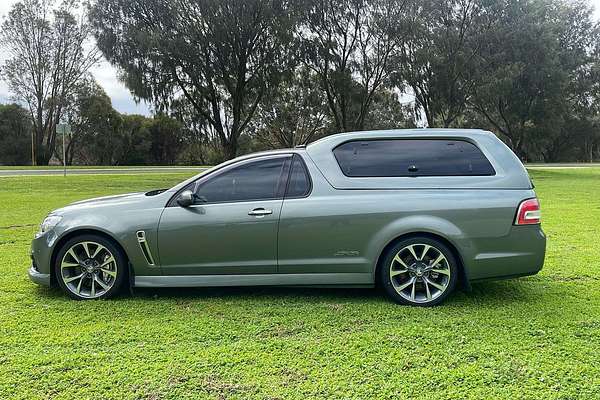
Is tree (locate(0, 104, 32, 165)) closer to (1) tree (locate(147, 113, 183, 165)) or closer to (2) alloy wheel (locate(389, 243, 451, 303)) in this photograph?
(1) tree (locate(147, 113, 183, 165))

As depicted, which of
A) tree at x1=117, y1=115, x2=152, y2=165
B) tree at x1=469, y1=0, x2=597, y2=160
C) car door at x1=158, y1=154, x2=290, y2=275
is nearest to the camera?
car door at x1=158, y1=154, x2=290, y2=275

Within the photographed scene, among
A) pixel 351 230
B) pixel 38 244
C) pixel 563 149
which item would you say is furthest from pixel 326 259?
pixel 563 149

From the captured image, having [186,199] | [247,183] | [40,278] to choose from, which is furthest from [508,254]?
[40,278]

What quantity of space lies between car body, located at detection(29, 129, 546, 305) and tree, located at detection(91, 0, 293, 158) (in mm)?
20731

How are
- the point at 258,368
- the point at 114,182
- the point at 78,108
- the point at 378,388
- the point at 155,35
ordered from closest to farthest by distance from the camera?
the point at 378,388 → the point at 258,368 → the point at 114,182 → the point at 155,35 → the point at 78,108

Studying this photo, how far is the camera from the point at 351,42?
29328 mm

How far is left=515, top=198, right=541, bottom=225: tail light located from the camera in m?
4.41

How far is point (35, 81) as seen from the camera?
1714 inches

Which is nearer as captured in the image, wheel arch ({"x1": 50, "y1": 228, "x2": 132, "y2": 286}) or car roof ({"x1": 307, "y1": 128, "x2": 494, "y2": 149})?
wheel arch ({"x1": 50, "y1": 228, "x2": 132, "y2": 286})

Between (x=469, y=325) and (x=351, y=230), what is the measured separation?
4.20ft

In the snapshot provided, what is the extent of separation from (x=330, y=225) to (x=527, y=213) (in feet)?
5.87

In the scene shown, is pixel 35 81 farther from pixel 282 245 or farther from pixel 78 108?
pixel 282 245

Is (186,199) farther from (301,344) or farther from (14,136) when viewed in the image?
(14,136)

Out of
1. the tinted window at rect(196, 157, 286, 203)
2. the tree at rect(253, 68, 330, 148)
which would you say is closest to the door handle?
the tinted window at rect(196, 157, 286, 203)
